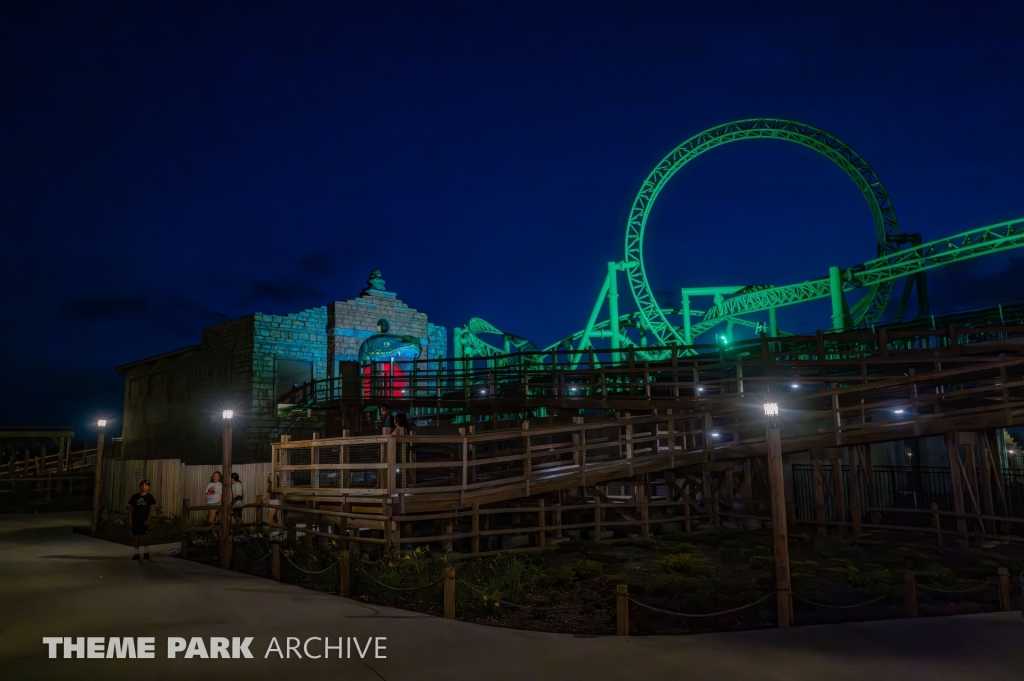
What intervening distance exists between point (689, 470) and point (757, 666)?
974 centimetres

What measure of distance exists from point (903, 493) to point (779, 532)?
11.7 m

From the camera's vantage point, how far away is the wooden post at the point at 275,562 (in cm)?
1085

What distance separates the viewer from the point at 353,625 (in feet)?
25.7

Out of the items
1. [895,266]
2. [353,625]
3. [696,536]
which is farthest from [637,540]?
[895,266]

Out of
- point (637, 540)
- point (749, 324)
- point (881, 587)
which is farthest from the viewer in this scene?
point (749, 324)

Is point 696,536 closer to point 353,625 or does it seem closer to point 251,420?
point 353,625

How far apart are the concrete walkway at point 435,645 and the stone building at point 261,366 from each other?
1593 centimetres

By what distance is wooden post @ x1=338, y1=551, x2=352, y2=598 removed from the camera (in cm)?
948

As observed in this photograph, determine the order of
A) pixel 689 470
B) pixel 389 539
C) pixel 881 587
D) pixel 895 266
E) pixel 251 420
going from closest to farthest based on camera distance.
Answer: pixel 881 587 < pixel 389 539 < pixel 689 470 < pixel 251 420 < pixel 895 266

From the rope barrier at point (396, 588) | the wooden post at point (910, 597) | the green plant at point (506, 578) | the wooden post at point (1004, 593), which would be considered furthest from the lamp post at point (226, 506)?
the wooden post at point (1004, 593)

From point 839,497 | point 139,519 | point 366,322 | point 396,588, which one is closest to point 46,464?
point 366,322

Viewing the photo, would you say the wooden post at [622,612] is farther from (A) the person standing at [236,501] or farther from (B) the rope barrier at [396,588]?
(A) the person standing at [236,501]

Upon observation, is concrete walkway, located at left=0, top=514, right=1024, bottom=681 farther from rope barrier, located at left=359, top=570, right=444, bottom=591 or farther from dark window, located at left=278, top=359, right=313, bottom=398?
dark window, located at left=278, top=359, right=313, bottom=398

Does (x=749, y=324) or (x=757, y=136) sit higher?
(x=757, y=136)
